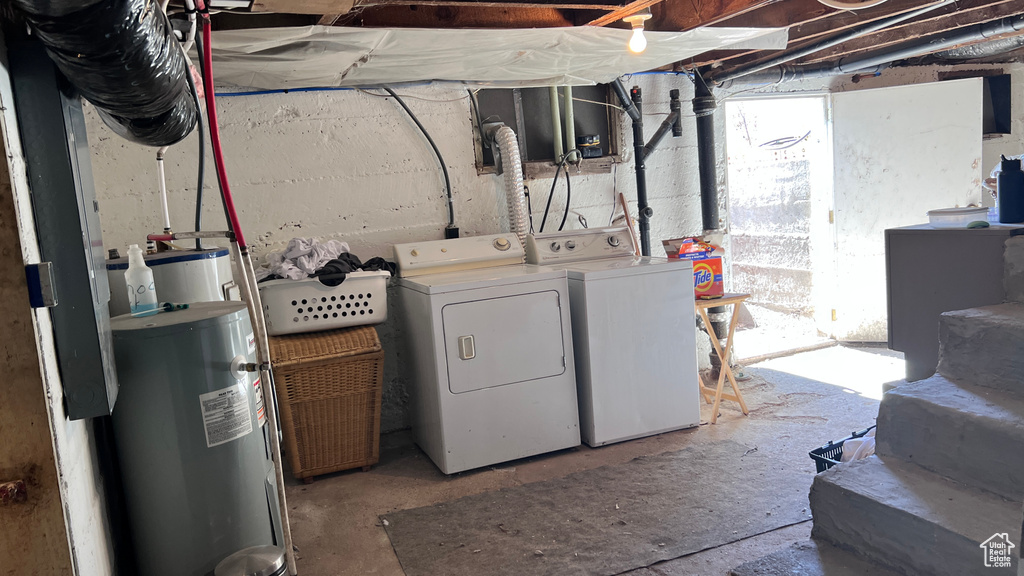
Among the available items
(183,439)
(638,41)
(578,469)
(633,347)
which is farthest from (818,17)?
(183,439)

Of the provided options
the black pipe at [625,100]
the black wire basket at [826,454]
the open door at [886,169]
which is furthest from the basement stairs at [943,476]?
the open door at [886,169]

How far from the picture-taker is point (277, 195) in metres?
3.59

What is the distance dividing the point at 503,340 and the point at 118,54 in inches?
84.2

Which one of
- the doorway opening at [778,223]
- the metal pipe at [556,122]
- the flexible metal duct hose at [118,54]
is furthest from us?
the doorway opening at [778,223]

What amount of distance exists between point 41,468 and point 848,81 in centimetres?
531

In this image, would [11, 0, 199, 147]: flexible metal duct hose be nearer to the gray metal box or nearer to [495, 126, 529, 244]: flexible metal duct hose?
[495, 126, 529, 244]: flexible metal duct hose

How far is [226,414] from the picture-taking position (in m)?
1.99

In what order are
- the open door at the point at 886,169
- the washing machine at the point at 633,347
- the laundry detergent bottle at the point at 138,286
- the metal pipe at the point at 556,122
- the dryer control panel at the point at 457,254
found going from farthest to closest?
the open door at the point at 886,169 < the metal pipe at the point at 556,122 < the dryer control panel at the point at 457,254 < the washing machine at the point at 633,347 < the laundry detergent bottle at the point at 138,286

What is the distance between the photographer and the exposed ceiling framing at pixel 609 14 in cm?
246

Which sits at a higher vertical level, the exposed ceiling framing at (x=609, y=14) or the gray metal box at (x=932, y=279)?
the exposed ceiling framing at (x=609, y=14)

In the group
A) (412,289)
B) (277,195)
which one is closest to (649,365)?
(412,289)

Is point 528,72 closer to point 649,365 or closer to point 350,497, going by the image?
point 649,365

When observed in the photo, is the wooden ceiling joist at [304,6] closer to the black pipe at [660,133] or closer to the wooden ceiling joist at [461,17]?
the wooden ceiling joist at [461,17]

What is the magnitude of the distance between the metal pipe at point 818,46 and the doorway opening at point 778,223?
1249mm
